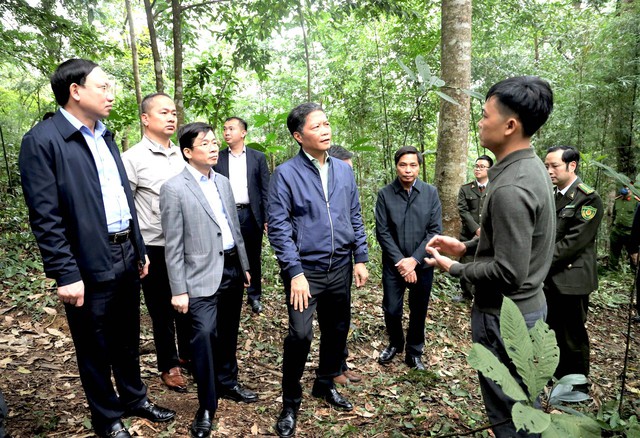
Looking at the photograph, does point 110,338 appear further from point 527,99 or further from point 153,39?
point 153,39

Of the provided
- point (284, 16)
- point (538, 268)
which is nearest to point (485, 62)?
point (284, 16)

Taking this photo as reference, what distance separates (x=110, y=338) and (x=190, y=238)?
0.79 m

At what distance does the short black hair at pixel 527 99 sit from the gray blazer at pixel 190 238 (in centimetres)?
194

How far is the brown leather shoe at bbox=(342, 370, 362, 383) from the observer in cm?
358

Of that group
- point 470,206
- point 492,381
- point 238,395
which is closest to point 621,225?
point 470,206

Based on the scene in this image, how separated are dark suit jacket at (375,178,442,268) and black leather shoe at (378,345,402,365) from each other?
2.99ft

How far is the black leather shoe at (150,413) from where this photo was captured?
2.75m

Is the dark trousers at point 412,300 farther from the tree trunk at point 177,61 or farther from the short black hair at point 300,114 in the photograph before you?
the tree trunk at point 177,61

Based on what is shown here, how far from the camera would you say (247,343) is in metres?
4.12

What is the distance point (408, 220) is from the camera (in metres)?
3.77

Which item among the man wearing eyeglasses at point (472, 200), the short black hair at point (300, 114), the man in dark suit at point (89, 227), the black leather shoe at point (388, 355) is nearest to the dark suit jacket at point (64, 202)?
the man in dark suit at point (89, 227)

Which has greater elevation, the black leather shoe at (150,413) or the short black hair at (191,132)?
the short black hair at (191,132)

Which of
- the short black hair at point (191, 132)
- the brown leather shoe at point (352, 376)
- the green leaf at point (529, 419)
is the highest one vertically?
the short black hair at point (191, 132)

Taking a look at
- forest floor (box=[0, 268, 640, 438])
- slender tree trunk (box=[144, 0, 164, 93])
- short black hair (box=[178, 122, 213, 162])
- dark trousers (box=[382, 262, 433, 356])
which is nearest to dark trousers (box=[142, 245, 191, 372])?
forest floor (box=[0, 268, 640, 438])
